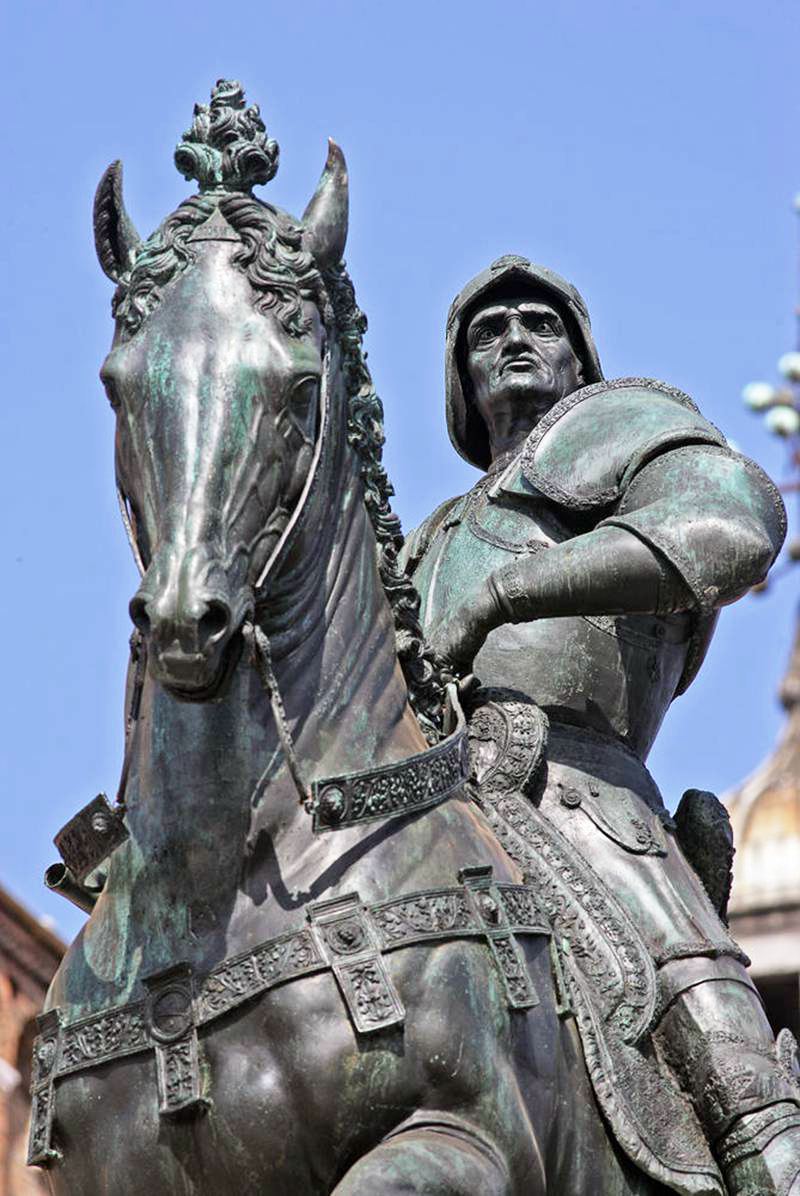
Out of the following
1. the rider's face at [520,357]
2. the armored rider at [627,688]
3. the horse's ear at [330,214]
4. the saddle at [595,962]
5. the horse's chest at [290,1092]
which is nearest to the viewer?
the horse's chest at [290,1092]

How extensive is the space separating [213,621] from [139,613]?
180 mm

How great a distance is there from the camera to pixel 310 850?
8.19m

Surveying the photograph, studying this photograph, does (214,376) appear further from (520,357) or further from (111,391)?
(520,357)

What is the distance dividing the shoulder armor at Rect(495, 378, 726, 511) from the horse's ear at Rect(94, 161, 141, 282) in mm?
1921

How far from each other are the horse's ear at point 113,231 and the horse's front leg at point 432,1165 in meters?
2.28

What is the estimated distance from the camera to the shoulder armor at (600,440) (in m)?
9.95

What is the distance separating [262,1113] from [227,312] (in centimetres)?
194

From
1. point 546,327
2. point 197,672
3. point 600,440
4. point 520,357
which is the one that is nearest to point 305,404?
point 197,672

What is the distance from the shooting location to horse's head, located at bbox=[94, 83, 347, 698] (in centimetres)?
782

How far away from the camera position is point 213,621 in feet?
25.7

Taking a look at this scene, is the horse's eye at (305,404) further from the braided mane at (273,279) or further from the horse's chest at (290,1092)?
the horse's chest at (290,1092)

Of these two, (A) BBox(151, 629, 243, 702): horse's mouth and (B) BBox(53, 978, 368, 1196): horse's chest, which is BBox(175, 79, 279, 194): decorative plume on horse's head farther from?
(B) BBox(53, 978, 368, 1196): horse's chest

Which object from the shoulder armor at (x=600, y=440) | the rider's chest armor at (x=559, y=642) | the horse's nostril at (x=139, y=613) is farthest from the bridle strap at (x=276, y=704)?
the shoulder armor at (x=600, y=440)

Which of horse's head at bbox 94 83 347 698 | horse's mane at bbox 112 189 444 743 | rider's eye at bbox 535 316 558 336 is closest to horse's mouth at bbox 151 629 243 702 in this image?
horse's head at bbox 94 83 347 698
